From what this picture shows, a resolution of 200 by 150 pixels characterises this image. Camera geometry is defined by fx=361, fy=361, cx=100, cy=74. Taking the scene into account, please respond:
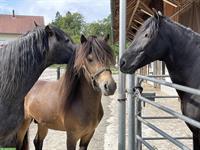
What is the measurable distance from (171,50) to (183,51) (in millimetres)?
104

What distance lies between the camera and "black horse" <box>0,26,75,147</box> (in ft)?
9.60

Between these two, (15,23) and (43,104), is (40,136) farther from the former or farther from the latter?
(15,23)

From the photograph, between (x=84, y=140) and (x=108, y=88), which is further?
(x=84, y=140)

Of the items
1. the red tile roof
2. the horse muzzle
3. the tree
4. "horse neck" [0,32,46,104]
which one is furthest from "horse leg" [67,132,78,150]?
the tree

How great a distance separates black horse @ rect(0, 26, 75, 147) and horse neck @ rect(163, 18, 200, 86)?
0.98 meters

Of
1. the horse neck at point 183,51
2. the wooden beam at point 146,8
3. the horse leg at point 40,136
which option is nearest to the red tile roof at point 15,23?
the wooden beam at point 146,8

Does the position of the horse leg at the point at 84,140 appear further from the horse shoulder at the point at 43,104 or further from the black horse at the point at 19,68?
the black horse at the point at 19,68

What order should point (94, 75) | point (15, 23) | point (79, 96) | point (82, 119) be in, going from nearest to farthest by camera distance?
point (94, 75)
point (82, 119)
point (79, 96)
point (15, 23)

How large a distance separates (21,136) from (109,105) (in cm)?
714

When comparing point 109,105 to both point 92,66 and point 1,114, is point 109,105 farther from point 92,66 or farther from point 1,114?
point 1,114

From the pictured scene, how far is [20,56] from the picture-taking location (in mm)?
2961

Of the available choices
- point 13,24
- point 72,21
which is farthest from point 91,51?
point 72,21

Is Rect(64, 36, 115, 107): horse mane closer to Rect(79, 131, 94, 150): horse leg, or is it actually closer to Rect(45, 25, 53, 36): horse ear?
Rect(45, 25, 53, 36): horse ear

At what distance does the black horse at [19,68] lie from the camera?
2926mm
